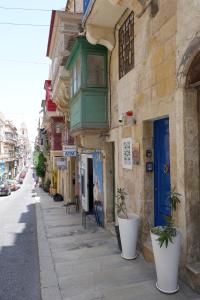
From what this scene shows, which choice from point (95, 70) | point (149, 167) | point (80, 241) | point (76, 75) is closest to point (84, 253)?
point (80, 241)

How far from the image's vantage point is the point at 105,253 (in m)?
6.25

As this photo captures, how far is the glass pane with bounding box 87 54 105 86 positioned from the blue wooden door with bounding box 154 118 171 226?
122 inches

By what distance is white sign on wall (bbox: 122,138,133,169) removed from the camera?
658cm

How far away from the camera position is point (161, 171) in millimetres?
5629

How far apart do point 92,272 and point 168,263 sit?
181cm

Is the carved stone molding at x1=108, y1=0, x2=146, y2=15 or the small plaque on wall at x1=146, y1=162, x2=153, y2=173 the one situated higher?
the carved stone molding at x1=108, y1=0, x2=146, y2=15

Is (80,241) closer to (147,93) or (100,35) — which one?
(147,93)

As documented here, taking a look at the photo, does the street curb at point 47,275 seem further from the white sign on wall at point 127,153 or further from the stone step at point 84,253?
the white sign on wall at point 127,153

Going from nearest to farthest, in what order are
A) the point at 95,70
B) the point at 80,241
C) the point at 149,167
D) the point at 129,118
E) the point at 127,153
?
the point at 149,167 < the point at 129,118 < the point at 127,153 < the point at 80,241 < the point at 95,70

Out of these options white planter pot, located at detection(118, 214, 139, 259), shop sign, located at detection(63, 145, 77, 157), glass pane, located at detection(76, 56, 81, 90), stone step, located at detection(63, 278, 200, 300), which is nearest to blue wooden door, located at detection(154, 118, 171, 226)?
white planter pot, located at detection(118, 214, 139, 259)

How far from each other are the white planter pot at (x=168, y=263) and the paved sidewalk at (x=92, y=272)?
0.14 metres

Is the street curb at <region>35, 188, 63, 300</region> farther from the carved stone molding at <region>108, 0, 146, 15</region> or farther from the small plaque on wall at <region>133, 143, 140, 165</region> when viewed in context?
the carved stone molding at <region>108, 0, 146, 15</region>

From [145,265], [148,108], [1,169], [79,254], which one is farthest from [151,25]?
[1,169]

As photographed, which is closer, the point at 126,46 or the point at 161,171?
the point at 161,171
